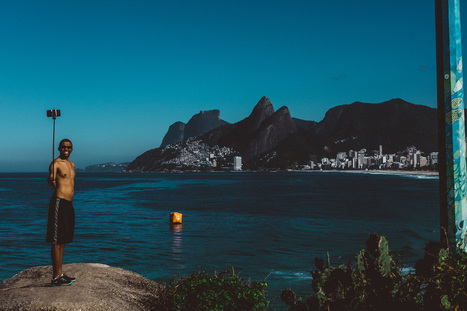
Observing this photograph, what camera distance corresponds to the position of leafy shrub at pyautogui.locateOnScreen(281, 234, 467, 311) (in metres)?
3.67

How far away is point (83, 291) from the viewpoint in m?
5.86

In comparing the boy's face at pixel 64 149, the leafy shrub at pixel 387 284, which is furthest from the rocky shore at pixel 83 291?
the leafy shrub at pixel 387 284

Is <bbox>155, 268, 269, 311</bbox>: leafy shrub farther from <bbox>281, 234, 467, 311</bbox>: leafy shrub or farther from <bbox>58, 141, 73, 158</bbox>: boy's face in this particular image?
<bbox>58, 141, 73, 158</bbox>: boy's face

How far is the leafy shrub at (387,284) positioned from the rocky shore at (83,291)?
2.88 m

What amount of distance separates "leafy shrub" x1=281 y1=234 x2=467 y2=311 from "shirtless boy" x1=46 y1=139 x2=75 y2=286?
3823 mm

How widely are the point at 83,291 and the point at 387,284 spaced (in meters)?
4.19

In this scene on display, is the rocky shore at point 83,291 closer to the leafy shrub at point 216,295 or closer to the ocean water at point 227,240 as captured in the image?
the leafy shrub at point 216,295

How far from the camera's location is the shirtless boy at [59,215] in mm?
6234

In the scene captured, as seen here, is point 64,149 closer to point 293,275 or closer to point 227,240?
point 293,275

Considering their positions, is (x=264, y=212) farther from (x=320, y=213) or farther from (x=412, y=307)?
(x=412, y=307)

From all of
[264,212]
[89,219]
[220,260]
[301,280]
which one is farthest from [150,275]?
[264,212]

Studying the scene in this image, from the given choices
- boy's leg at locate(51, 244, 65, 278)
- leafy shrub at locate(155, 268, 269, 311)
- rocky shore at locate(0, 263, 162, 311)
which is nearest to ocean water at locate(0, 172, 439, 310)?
rocky shore at locate(0, 263, 162, 311)

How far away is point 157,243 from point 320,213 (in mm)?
21695

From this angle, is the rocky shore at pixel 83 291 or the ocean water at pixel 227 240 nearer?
the rocky shore at pixel 83 291
